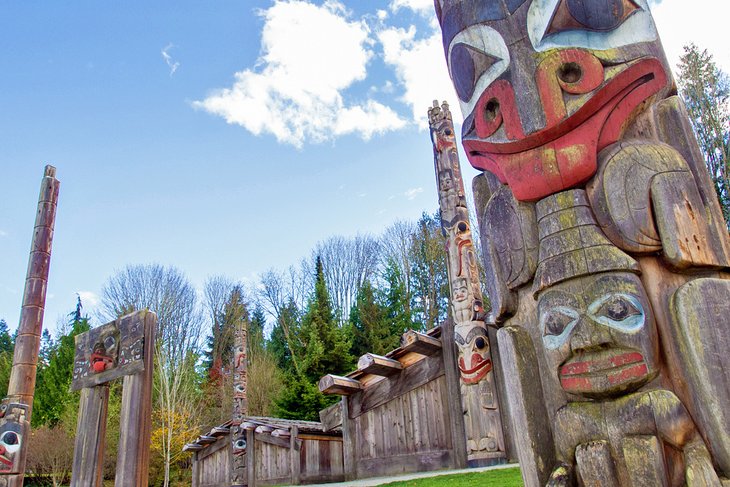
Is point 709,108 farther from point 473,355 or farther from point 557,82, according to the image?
point 557,82

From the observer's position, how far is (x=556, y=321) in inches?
110

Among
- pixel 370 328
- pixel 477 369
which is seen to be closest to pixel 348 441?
pixel 477 369

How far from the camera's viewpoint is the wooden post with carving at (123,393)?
554 cm

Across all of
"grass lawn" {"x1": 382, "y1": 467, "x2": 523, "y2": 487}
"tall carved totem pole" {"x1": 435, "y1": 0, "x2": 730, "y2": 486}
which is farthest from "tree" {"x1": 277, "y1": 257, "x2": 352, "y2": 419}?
"tall carved totem pole" {"x1": 435, "y1": 0, "x2": 730, "y2": 486}

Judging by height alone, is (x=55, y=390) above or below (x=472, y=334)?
above

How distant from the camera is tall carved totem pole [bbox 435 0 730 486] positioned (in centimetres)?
246

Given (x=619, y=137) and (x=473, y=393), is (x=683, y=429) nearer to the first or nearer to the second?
(x=619, y=137)

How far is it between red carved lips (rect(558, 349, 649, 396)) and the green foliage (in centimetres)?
2373

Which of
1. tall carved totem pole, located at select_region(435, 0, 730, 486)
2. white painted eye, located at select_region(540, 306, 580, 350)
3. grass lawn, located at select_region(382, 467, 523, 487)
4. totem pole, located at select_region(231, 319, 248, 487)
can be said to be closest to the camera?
tall carved totem pole, located at select_region(435, 0, 730, 486)

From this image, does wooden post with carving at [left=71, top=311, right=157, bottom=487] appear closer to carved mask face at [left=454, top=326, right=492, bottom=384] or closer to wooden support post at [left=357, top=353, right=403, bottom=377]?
wooden support post at [left=357, top=353, right=403, bottom=377]

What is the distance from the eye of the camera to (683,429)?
239 cm

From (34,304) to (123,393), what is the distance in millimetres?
4217

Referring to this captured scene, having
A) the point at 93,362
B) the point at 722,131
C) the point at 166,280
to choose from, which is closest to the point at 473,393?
the point at 93,362

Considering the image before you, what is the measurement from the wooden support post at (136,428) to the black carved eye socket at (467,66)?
175 inches
